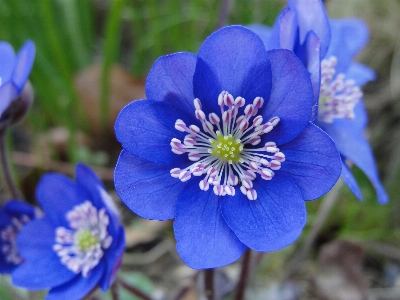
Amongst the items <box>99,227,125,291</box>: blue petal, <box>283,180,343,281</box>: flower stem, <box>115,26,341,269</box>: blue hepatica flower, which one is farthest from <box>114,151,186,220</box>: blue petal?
<box>283,180,343,281</box>: flower stem

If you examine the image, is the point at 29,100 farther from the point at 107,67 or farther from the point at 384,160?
the point at 384,160

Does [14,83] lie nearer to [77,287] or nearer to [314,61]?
[77,287]

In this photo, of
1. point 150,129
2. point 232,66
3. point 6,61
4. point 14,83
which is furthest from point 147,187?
point 6,61

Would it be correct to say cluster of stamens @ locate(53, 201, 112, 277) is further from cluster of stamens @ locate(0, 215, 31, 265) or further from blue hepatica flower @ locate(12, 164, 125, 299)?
cluster of stamens @ locate(0, 215, 31, 265)

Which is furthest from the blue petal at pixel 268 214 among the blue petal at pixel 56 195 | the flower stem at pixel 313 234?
the flower stem at pixel 313 234

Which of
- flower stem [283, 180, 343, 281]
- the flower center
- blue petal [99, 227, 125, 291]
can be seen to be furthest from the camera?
flower stem [283, 180, 343, 281]

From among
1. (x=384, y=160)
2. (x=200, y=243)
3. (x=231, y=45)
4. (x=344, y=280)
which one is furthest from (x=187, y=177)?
(x=384, y=160)

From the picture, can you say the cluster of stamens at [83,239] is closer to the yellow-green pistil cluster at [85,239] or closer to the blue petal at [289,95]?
the yellow-green pistil cluster at [85,239]
